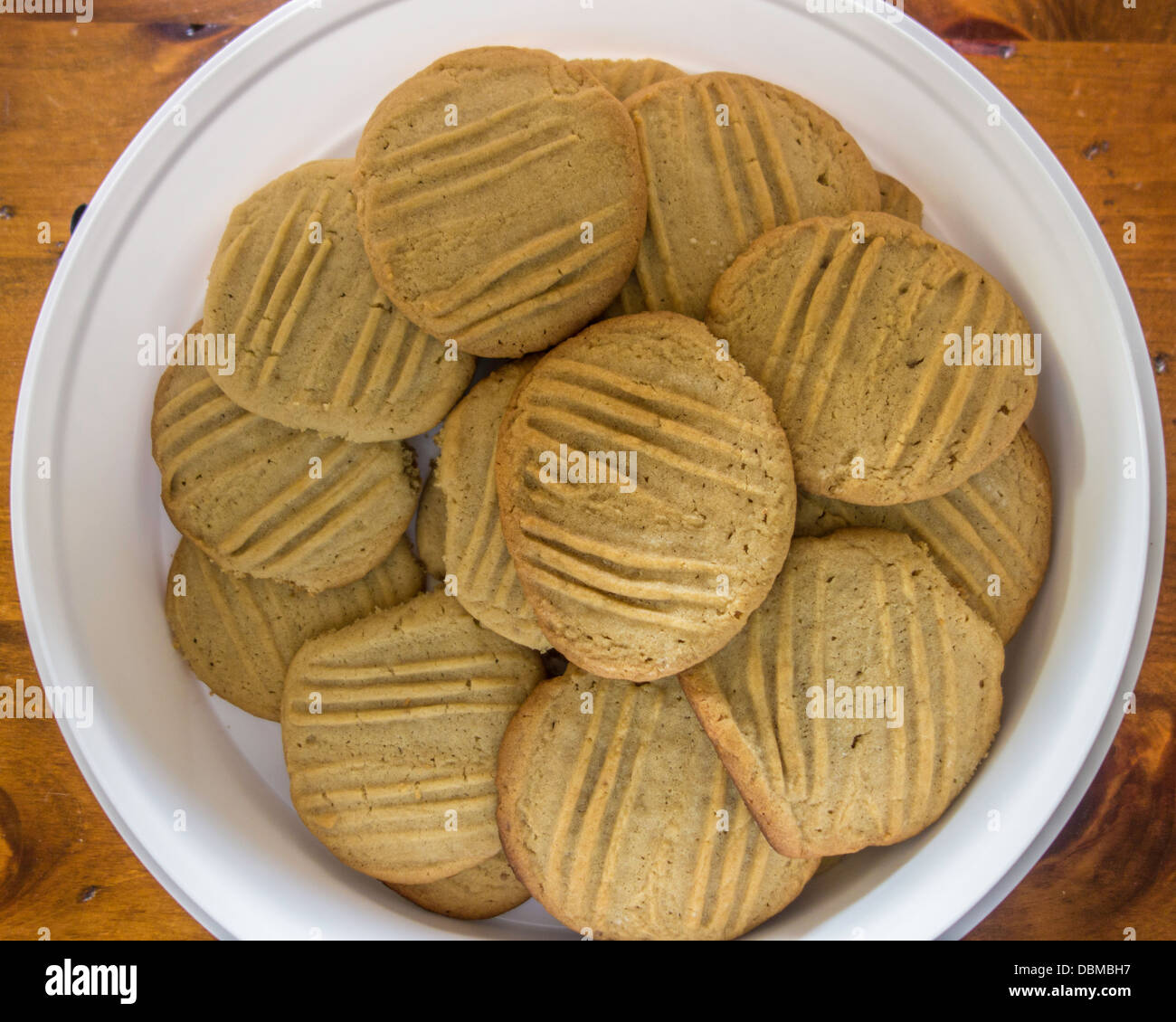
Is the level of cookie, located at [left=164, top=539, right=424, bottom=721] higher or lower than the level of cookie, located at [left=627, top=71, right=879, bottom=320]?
lower

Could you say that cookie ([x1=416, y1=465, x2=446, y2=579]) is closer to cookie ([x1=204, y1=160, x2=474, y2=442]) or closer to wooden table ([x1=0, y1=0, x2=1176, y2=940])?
cookie ([x1=204, y1=160, x2=474, y2=442])

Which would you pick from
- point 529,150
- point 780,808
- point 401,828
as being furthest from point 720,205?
point 401,828

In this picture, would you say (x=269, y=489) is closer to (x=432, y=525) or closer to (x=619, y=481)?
(x=432, y=525)

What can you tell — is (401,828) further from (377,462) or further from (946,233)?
(946,233)

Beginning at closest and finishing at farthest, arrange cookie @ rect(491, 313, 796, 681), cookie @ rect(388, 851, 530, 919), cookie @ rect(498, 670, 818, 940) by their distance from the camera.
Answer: cookie @ rect(491, 313, 796, 681) → cookie @ rect(498, 670, 818, 940) → cookie @ rect(388, 851, 530, 919)

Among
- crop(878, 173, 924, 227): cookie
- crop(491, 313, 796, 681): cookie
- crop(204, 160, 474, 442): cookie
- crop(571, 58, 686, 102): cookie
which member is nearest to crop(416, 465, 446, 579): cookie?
crop(204, 160, 474, 442): cookie
